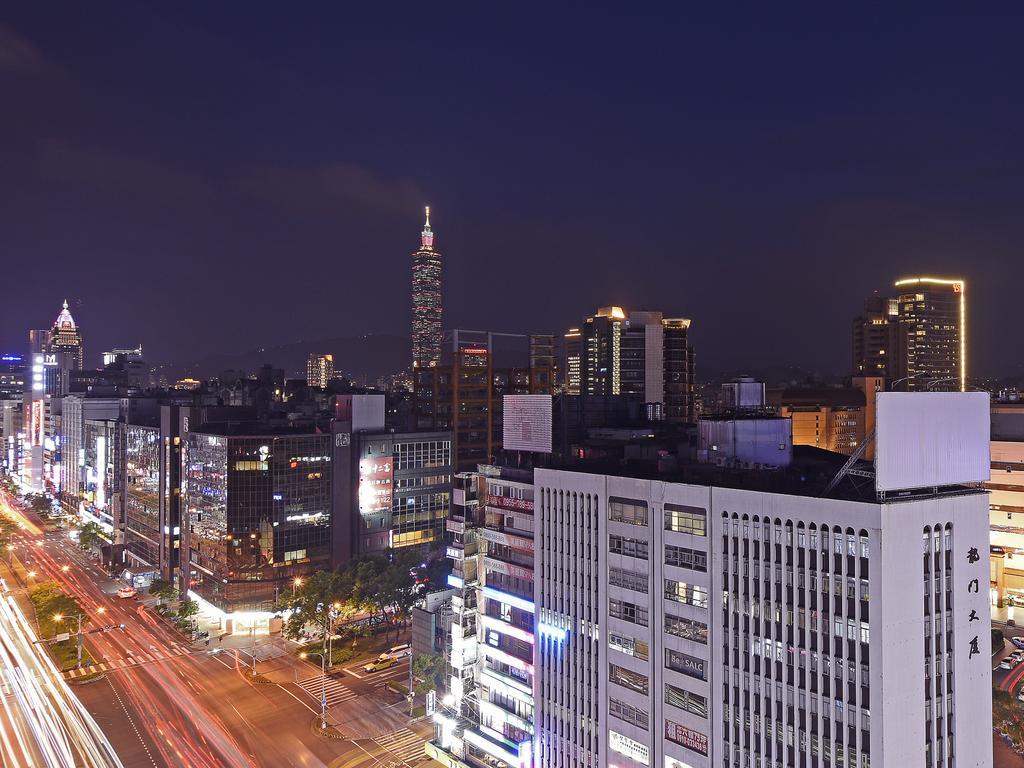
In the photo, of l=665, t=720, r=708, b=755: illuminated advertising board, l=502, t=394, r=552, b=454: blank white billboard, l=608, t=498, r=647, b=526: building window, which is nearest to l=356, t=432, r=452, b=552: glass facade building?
l=502, t=394, r=552, b=454: blank white billboard

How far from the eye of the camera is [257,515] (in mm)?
100375

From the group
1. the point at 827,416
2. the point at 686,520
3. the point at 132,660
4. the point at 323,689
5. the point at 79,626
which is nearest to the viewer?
the point at 686,520

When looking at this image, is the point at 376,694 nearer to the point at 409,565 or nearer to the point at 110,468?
the point at 409,565

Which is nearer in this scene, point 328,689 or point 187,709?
point 187,709

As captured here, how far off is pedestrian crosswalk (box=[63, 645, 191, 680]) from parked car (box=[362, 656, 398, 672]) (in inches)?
1035

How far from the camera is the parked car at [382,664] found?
8362cm

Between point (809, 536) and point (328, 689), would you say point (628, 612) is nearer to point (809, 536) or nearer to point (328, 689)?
point (809, 536)

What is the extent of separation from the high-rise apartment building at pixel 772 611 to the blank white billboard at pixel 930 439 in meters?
0.12

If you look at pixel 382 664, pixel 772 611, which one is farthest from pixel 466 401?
pixel 772 611

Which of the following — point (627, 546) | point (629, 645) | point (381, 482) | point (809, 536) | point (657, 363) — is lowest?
point (629, 645)

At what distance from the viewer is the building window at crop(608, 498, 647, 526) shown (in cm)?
5091

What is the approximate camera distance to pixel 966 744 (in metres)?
40.2

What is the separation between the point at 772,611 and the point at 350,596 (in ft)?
209

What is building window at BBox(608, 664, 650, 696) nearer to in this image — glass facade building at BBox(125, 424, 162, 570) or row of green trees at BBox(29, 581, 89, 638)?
row of green trees at BBox(29, 581, 89, 638)
